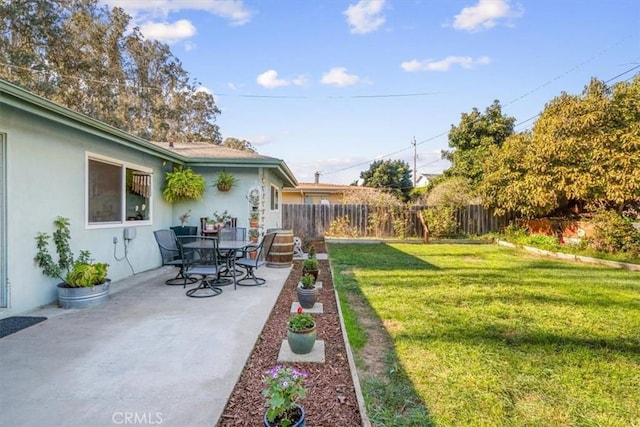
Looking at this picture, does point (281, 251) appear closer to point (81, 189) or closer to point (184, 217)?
point (184, 217)

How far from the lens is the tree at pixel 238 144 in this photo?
25.9 m

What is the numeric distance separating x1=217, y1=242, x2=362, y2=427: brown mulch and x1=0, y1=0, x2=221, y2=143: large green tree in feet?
57.5

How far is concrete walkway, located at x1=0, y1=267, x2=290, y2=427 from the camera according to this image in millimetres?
2141

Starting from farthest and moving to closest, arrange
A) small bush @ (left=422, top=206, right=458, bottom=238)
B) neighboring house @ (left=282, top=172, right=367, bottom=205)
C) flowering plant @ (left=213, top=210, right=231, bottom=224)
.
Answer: neighboring house @ (left=282, top=172, right=367, bottom=205)
small bush @ (left=422, top=206, right=458, bottom=238)
flowering plant @ (left=213, top=210, right=231, bottom=224)

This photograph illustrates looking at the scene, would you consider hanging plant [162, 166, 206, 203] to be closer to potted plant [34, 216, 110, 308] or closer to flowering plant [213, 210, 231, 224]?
flowering plant [213, 210, 231, 224]

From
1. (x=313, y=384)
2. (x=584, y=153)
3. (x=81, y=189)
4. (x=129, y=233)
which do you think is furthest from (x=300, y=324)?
(x=584, y=153)

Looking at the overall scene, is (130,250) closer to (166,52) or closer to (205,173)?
(205,173)

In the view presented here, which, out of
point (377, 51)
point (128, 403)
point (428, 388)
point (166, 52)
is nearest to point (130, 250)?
point (128, 403)

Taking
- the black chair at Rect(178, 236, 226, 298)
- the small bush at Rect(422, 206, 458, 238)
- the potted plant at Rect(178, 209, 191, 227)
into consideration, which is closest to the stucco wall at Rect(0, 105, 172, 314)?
the black chair at Rect(178, 236, 226, 298)

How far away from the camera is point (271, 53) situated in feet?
36.5

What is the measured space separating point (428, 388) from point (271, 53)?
10.9m

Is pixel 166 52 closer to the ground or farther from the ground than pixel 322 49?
farther from the ground

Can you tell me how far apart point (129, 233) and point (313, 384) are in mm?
4815
